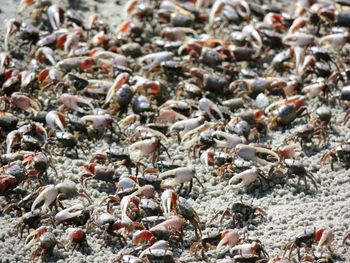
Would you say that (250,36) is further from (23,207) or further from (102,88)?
(23,207)

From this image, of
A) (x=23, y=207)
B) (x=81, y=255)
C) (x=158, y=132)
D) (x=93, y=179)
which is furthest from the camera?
(x=158, y=132)

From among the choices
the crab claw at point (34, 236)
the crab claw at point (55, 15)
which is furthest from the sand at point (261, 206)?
the crab claw at point (55, 15)

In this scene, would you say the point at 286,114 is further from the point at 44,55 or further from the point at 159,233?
the point at 44,55

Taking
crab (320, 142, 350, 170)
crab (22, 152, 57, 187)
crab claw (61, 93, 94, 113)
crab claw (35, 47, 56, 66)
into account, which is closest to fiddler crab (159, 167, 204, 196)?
crab (22, 152, 57, 187)

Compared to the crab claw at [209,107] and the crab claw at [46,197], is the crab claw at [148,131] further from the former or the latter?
the crab claw at [46,197]

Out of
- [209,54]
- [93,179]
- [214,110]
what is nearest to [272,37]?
[209,54]

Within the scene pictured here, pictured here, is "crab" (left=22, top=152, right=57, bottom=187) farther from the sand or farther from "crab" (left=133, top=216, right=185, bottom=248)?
"crab" (left=133, top=216, right=185, bottom=248)

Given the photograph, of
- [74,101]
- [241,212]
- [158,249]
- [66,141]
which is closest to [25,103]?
[74,101]
